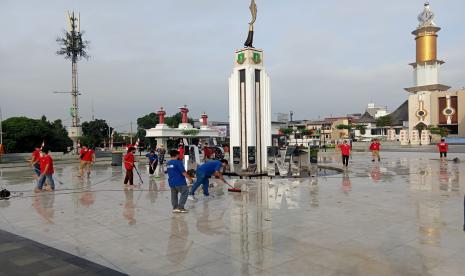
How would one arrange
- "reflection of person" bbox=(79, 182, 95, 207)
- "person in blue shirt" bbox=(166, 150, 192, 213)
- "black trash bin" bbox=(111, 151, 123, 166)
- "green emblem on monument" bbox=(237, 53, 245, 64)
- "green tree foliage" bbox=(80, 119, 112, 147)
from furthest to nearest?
"green tree foliage" bbox=(80, 119, 112, 147)
"black trash bin" bbox=(111, 151, 123, 166)
"green emblem on monument" bbox=(237, 53, 245, 64)
"reflection of person" bbox=(79, 182, 95, 207)
"person in blue shirt" bbox=(166, 150, 192, 213)

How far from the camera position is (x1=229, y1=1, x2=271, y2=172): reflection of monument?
56.2ft

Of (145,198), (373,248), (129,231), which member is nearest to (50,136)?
(145,198)

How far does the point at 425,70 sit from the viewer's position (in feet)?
227

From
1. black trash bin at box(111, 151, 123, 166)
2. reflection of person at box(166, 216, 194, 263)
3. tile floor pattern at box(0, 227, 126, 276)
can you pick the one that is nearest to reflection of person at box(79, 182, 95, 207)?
reflection of person at box(166, 216, 194, 263)

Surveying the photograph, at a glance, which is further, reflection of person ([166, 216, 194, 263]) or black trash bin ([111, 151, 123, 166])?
black trash bin ([111, 151, 123, 166])

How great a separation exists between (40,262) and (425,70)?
252ft

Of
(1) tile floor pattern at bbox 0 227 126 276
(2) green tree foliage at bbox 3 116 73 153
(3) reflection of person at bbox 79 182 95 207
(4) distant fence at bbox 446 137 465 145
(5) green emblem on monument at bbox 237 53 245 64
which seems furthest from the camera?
(4) distant fence at bbox 446 137 465 145

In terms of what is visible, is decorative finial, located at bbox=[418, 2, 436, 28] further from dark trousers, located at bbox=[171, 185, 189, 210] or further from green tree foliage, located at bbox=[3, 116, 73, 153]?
dark trousers, located at bbox=[171, 185, 189, 210]

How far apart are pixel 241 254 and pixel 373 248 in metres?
1.99

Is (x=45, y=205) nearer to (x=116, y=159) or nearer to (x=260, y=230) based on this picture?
(x=260, y=230)

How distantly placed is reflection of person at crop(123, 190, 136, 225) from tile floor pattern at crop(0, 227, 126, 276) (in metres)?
2.06

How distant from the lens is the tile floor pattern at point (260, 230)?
16.0ft

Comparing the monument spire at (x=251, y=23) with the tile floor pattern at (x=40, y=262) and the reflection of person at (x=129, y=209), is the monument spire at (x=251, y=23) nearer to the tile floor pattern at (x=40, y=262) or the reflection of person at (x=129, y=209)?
the reflection of person at (x=129, y=209)

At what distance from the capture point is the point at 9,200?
33.8 feet
